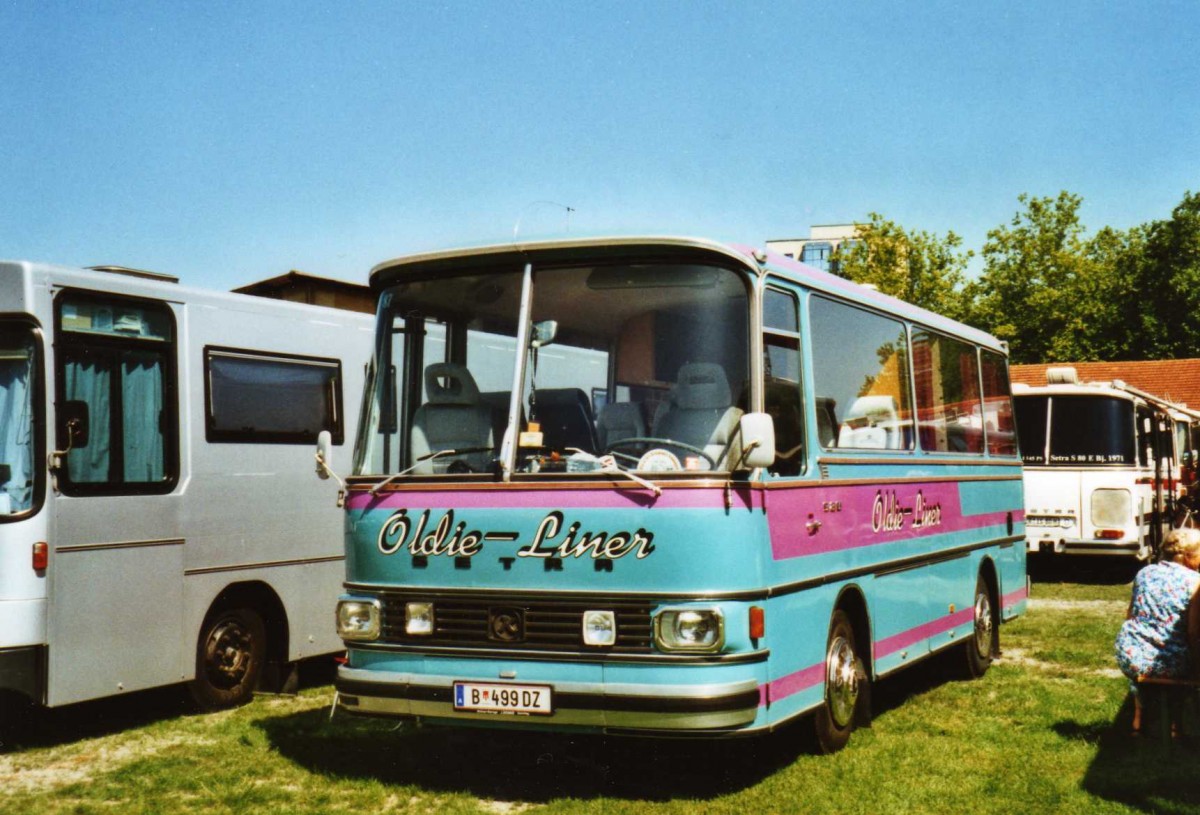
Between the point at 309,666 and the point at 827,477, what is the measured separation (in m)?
6.69

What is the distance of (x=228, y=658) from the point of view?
10.5 m

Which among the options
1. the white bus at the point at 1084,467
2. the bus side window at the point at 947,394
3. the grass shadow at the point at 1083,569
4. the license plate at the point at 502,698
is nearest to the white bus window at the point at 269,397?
the license plate at the point at 502,698

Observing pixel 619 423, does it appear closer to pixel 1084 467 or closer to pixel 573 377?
pixel 573 377

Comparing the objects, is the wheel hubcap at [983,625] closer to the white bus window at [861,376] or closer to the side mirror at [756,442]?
the white bus window at [861,376]

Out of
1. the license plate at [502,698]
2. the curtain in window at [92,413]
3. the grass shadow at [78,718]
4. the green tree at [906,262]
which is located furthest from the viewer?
the green tree at [906,262]

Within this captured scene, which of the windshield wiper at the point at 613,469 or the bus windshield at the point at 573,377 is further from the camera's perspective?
the bus windshield at the point at 573,377

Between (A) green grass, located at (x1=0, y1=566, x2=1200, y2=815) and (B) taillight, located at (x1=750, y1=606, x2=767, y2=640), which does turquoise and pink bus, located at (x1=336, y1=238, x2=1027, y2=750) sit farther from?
(A) green grass, located at (x1=0, y1=566, x2=1200, y2=815)

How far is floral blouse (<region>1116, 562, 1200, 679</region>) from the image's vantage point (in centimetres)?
813

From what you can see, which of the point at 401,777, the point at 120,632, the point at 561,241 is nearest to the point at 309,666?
the point at 120,632

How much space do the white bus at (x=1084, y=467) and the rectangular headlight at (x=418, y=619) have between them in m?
15.2

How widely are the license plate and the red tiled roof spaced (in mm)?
55668

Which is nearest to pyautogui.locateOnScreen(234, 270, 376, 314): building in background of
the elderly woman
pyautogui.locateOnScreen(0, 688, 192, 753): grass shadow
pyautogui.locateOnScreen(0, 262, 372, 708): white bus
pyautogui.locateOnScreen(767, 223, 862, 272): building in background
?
pyautogui.locateOnScreen(0, 262, 372, 708): white bus

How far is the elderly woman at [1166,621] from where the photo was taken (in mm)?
8102

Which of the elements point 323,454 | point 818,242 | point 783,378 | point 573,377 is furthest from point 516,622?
point 818,242
